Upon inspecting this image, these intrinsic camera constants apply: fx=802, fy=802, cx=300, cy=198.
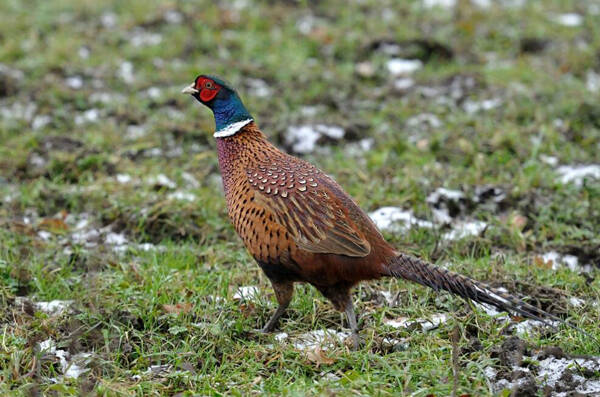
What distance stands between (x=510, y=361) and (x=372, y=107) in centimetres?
406

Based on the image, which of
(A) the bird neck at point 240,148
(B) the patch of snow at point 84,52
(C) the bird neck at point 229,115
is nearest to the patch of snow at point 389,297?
(A) the bird neck at point 240,148

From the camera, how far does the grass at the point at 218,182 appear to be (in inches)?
144

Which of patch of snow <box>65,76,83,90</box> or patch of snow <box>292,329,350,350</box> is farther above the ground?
patch of snow <box>65,76,83,90</box>

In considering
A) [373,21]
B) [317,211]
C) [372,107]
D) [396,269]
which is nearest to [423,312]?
[396,269]

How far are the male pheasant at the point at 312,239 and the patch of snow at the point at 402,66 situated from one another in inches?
161

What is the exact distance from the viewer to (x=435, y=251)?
190 inches

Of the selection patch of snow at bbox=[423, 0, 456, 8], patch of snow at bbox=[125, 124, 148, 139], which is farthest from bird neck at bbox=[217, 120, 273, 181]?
patch of snow at bbox=[423, 0, 456, 8]

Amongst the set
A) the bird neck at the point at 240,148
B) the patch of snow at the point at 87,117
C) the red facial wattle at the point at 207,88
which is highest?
the red facial wattle at the point at 207,88

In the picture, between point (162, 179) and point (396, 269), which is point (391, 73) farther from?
point (396, 269)

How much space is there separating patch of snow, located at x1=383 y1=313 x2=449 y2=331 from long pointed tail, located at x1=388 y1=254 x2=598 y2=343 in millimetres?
359

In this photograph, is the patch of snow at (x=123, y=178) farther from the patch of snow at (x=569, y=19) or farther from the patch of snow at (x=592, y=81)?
the patch of snow at (x=569, y=19)

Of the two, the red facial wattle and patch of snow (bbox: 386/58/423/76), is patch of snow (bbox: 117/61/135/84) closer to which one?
patch of snow (bbox: 386/58/423/76)

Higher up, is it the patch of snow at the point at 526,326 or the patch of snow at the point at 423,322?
the patch of snow at the point at 423,322

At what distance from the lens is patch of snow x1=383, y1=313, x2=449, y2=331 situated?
12.9 feet
